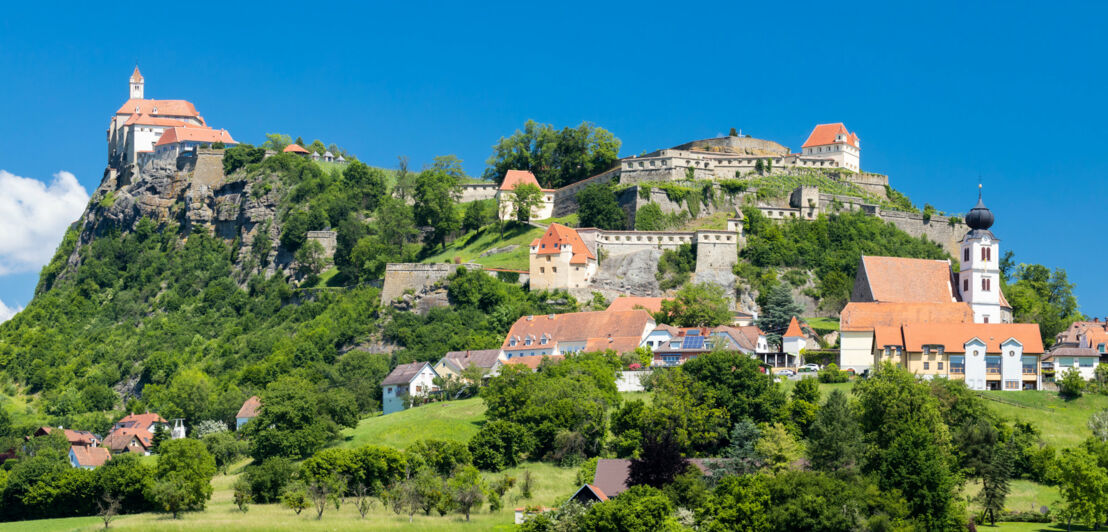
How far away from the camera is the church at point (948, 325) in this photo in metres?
72.2

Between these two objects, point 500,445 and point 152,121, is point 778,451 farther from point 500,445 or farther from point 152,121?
point 152,121

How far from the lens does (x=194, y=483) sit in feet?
193

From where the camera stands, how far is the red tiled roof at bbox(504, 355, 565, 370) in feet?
250

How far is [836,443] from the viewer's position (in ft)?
184

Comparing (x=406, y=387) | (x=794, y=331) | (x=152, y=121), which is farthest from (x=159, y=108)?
(x=794, y=331)

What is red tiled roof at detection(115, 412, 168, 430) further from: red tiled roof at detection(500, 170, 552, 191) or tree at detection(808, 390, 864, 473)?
tree at detection(808, 390, 864, 473)

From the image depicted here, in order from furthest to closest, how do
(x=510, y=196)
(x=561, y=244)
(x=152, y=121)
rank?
(x=152, y=121)
(x=510, y=196)
(x=561, y=244)

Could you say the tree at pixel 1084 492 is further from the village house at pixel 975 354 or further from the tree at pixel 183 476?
the tree at pixel 183 476

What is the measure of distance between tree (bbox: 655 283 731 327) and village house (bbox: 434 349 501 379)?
11.2 metres

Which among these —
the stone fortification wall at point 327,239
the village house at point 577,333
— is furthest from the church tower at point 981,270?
the stone fortification wall at point 327,239

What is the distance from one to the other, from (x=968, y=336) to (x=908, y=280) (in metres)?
11.9

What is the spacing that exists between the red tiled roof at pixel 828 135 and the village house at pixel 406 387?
5093 centimetres

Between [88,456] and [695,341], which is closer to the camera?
[695,341]

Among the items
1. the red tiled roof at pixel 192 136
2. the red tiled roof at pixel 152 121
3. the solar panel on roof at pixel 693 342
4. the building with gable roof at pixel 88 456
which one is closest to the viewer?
the solar panel on roof at pixel 693 342
